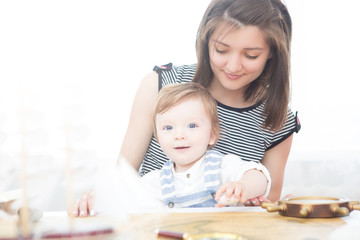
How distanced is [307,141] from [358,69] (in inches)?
16.8

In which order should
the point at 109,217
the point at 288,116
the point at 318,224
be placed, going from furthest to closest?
the point at 288,116, the point at 318,224, the point at 109,217

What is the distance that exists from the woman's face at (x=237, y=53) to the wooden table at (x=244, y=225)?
1.89ft

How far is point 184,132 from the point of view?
1.20 m

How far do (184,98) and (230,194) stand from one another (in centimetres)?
42

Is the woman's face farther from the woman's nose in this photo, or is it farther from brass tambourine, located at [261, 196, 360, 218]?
brass tambourine, located at [261, 196, 360, 218]

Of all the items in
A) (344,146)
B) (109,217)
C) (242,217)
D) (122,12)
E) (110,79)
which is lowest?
(344,146)

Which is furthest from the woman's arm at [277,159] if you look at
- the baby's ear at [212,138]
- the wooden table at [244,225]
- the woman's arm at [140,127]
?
the wooden table at [244,225]

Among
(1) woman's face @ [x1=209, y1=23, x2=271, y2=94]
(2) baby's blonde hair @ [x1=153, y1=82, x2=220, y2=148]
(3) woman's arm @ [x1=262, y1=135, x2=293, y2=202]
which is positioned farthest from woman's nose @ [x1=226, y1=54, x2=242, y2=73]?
(3) woman's arm @ [x1=262, y1=135, x2=293, y2=202]

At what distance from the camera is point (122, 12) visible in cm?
208

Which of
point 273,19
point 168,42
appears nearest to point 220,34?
point 273,19

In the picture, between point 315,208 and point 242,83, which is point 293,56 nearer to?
point 242,83

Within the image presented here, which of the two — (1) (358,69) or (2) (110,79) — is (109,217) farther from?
(1) (358,69)

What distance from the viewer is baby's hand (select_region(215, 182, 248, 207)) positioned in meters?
0.89

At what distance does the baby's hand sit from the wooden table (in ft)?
0.30
